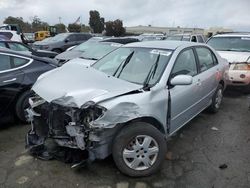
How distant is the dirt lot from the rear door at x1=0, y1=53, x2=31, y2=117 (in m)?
0.52

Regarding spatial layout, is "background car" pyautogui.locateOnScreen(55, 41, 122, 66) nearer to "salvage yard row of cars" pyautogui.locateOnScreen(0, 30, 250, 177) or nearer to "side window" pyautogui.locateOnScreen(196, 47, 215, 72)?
"side window" pyautogui.locateOnScreen(196, 47, 215, 72)

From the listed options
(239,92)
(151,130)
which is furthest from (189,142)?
(239,92)

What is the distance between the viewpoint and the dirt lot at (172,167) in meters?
3.22

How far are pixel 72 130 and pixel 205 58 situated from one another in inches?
125

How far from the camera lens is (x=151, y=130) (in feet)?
10.7

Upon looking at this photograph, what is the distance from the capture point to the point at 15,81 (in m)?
4.71

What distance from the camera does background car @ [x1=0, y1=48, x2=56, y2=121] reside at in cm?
457

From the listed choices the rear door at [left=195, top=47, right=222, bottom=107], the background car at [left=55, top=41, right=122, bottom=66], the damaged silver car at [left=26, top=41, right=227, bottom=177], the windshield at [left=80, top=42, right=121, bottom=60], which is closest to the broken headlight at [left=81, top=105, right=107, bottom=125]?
the damaged silver car at [left=26, top=41, right=227, bottom=177]

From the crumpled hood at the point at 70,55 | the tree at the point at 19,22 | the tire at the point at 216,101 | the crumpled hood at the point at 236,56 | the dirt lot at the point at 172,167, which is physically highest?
the tree at the point at 19,22

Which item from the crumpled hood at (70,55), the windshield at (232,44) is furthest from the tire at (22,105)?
the windshield at (232,44)

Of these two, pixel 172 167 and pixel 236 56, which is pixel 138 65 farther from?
pixel 236 56

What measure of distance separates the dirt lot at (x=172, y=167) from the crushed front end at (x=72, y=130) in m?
0.24

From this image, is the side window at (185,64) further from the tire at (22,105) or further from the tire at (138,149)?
the tire at (22,105)

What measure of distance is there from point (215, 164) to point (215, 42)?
6.14 meters
